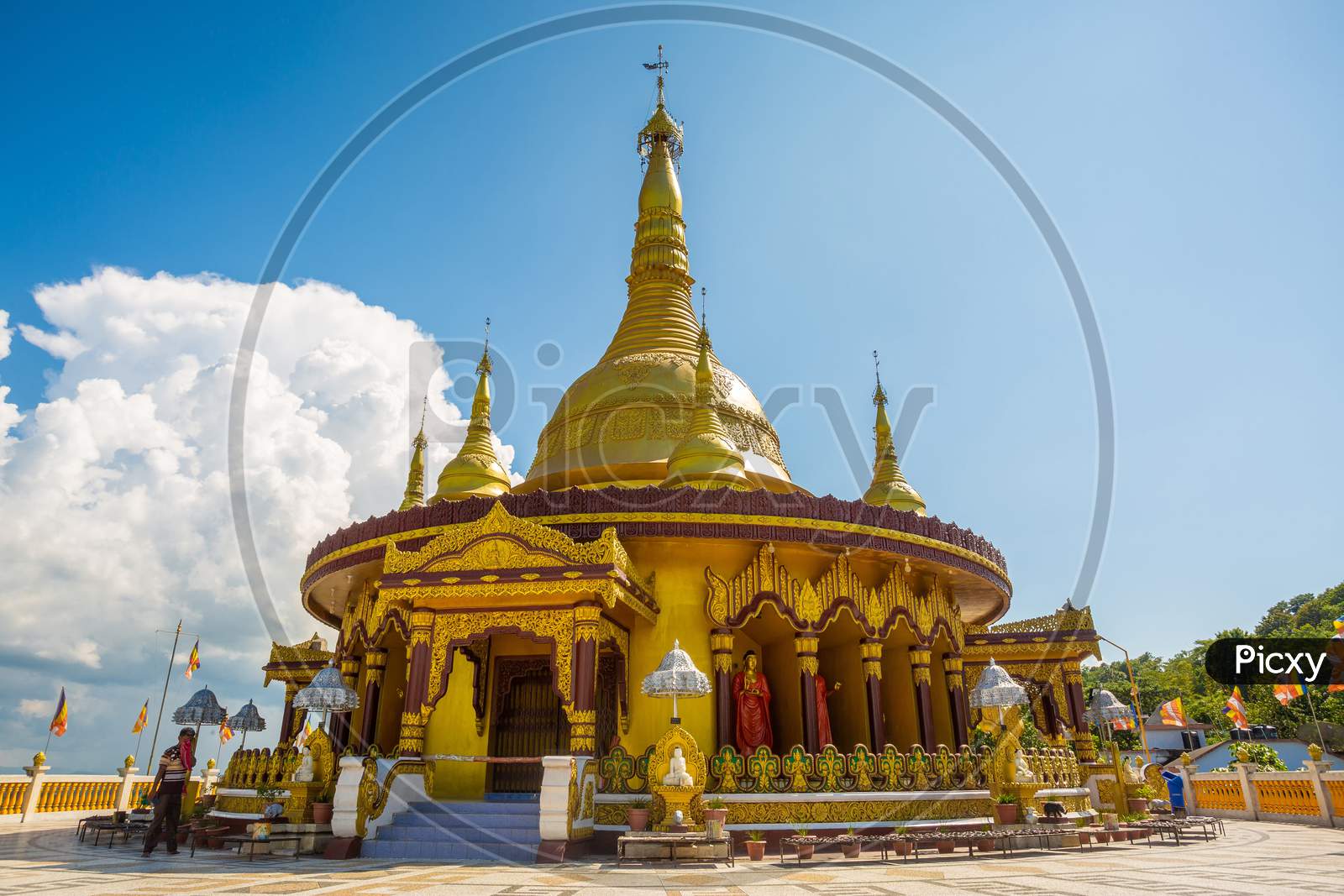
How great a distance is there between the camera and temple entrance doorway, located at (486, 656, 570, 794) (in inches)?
679

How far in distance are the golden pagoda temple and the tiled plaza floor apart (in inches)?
93.4

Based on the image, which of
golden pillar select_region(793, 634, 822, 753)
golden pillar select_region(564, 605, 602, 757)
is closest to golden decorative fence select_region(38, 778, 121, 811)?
golden pillar select_region(564, 605, 602, 757)

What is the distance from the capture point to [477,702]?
16750 millimetres

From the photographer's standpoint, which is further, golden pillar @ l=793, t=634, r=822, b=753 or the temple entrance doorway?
the temple entrance doorway

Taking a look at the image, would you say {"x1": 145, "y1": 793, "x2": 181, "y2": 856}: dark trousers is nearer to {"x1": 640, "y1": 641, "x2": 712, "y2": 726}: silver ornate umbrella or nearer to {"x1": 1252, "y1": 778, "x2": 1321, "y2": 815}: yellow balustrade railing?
{"x1": 640, "y1": 641, "x2": 712, "y2": 726}: silver ornate umbrella

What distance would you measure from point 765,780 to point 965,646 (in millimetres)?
12117

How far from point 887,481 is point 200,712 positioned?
1919 centimetres

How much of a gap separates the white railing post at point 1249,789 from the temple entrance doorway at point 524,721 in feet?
66.7

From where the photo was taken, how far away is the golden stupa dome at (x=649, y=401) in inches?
870

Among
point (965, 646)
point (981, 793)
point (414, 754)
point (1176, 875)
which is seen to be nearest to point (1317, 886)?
point (1176, 875)

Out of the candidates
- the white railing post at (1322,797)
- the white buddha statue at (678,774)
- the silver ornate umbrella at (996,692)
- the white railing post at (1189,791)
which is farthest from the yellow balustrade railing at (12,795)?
the white railing post at (1189,791)

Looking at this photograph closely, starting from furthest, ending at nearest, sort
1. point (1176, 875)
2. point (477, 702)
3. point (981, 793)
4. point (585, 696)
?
point (477, 702)
point (981, 793)
point (585, 696)
point (1176, 875)

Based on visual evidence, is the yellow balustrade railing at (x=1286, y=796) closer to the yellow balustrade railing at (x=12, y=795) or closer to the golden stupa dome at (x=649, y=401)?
the golden stupa dome at (x=649, y=401)

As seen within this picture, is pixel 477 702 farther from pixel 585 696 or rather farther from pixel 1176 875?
pixel 1176 875
